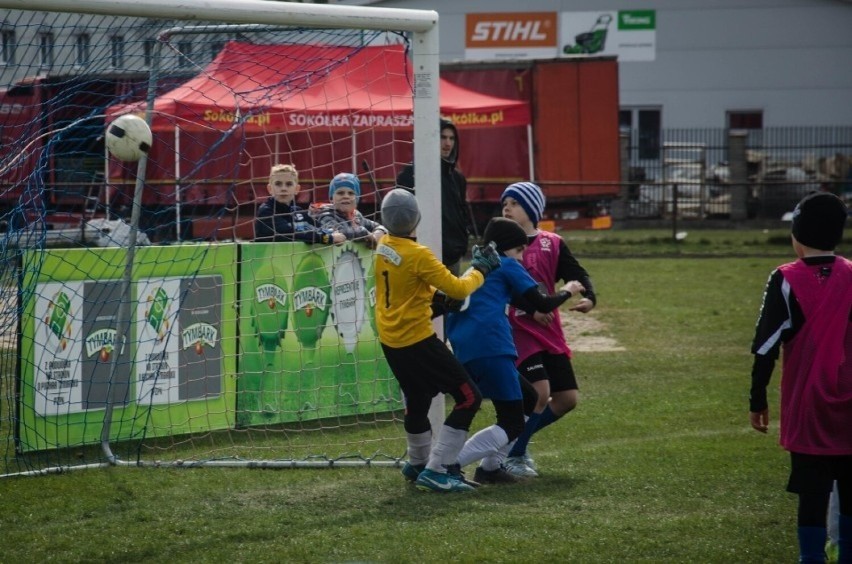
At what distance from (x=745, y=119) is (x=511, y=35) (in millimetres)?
8689

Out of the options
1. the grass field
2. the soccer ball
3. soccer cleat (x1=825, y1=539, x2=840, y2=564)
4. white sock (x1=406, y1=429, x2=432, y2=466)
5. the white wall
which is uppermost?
the white wall

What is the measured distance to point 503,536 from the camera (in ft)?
18.3

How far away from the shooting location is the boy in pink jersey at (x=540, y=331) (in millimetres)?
6957

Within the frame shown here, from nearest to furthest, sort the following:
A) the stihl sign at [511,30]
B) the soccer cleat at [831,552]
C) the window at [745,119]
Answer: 1. the soccer cleat at [831,552]
2. the window at [745,119]
3. the stihl sign at [511,30]

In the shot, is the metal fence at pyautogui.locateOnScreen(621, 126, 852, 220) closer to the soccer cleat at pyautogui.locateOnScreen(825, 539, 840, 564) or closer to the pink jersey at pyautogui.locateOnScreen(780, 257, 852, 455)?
the soccer cleat at pyautogui.locateOnScreen(825, 539, 840, 564)

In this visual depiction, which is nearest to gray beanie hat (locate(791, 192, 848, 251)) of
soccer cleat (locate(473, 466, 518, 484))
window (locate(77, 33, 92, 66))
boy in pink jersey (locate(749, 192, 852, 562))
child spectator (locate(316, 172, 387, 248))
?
boy in pink jersey (locate(749, 192, 852, 562))

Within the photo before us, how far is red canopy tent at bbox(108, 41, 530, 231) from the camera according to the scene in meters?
8.65

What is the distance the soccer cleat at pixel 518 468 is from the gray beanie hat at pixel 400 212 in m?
1.62

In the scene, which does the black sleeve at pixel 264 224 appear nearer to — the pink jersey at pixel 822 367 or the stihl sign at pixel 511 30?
the pink jersey at pixel 822 367

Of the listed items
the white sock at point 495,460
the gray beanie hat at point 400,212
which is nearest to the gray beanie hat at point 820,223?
the gray beanie hat at point 400,212

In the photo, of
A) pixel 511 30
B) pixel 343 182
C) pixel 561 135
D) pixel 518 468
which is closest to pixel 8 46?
pixel 343 182

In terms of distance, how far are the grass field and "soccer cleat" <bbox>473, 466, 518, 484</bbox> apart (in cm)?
11

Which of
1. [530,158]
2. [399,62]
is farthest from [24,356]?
[530,158]

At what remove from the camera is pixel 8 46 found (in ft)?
23.3
